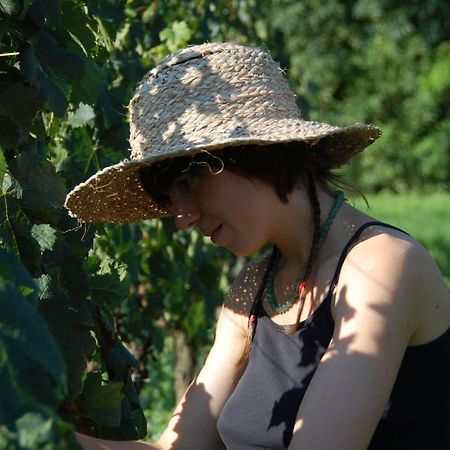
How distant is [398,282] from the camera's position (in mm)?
2027

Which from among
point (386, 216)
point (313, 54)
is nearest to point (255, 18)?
point (386, 216)

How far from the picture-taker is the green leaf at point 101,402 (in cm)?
201

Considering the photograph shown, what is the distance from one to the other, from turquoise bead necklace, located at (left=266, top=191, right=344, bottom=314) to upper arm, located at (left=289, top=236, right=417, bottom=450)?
0.18 m

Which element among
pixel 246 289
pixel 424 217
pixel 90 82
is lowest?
pixel 424 217

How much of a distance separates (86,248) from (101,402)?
0.31 meters

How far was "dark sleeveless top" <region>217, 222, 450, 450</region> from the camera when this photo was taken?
212 centimetres

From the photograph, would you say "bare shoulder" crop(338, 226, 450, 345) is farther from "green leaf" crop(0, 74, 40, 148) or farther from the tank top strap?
"green leaf" crop(0, 74, 40, 148)

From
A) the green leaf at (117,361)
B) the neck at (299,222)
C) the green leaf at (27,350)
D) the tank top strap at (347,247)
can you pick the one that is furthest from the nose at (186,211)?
the green leaf at (27,350)

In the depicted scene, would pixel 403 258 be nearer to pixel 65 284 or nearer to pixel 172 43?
pixel 65 284

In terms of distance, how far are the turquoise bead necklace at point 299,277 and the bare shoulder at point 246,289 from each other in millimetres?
32

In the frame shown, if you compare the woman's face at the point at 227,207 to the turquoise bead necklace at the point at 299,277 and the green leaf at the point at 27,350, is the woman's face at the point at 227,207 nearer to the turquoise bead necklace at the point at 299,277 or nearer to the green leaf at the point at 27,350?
the turquoise bead necklace at the point at 299,277

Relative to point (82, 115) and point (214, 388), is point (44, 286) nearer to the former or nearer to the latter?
point (214, 388)

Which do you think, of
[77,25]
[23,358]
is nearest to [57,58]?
[77,25]

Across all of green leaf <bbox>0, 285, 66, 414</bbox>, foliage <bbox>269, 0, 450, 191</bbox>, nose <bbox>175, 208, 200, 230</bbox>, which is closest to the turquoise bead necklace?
nose <bbox>175, 208, 200, 230</bbox>
